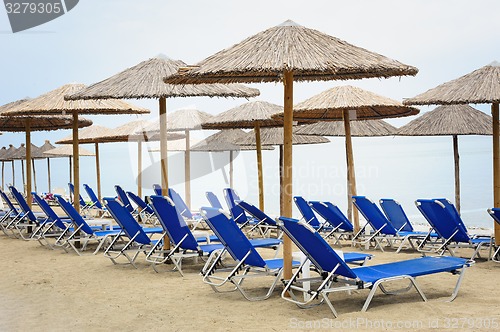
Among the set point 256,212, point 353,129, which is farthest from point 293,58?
point 353,129

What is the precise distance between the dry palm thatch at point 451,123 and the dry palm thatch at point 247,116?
218 centimetres

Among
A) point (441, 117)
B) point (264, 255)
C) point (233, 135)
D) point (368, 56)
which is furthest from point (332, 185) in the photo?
point (368, 56)

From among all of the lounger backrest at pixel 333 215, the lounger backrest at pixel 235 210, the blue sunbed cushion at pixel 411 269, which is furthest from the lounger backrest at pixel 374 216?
the blue sunbed cushion at pixel 411 269

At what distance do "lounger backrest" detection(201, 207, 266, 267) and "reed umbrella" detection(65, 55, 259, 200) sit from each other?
2131 millimetres

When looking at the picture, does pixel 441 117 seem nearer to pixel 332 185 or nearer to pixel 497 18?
pixel 497 18

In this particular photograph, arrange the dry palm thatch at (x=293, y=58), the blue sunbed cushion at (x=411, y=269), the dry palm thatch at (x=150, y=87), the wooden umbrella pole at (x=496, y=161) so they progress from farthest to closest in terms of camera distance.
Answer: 1. the wooden umbrella pole at (x=496, y=161)
2. the dry palm thatch at (x=150, y=87)
3. the dry palm thatch at (x=293, y=58)
4. the blue sunbed cushion at (x=411, y=269)

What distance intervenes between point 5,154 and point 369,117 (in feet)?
50.9

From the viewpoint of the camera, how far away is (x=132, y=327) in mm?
4332

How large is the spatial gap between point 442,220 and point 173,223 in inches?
118

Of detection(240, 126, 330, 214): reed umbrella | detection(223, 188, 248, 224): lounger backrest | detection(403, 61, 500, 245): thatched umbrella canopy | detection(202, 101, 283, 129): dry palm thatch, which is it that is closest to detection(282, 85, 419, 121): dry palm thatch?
detection(403, 61, 500, 245): thatched umbrella canopy

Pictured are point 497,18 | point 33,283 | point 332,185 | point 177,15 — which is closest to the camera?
point 33,283

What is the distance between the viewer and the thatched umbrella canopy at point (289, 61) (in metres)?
4.95

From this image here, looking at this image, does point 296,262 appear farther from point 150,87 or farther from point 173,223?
point 150,87

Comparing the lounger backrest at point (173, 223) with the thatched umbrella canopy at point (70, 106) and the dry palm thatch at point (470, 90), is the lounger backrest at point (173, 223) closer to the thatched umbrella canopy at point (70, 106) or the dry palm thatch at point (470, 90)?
the thatched umbrella canopy at point (70, 106)
